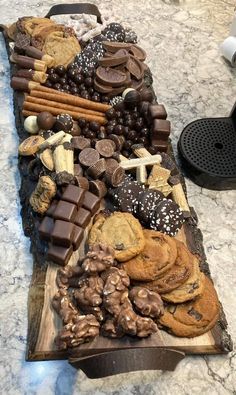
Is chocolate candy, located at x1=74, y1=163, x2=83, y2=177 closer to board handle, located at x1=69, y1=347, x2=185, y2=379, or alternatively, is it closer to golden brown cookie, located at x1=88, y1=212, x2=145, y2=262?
golden brown cookie, located at x1=88, y1=212, x2=145, y2=262

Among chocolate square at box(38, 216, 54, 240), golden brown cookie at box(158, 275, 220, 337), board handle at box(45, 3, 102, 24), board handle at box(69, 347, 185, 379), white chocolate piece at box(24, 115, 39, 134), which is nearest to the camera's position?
board handle at box(69, 347, 185, 379)

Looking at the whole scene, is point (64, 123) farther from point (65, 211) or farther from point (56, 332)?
point (56, 332)

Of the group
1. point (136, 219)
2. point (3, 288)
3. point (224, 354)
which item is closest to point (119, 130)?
point (136, 219)

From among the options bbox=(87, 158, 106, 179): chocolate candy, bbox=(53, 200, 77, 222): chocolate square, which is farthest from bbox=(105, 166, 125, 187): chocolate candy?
bbox=(53, 200, 77, 222): chocolate square

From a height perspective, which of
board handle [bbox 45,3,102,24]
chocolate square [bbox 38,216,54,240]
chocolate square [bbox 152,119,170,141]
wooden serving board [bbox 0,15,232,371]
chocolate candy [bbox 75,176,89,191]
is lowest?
wooden serving board [bbox 0,15,232,371]

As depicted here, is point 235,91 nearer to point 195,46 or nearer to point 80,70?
point 195,46

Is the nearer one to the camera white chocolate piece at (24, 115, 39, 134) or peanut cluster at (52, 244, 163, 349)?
peanut cluster at (52, 244, 163, 349)
